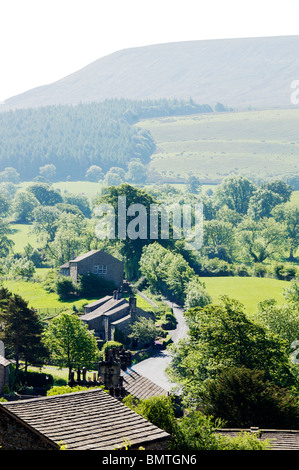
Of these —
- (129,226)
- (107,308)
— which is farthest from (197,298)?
(129,226)

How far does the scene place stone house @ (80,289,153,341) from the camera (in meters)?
80.2

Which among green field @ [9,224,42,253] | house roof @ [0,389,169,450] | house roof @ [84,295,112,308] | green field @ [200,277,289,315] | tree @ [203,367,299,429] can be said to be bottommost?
green field @ [200,277,289,315]

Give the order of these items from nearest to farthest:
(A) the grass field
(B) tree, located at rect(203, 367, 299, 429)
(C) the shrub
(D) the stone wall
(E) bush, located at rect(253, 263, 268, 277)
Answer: (B) tree, located at rect(203, 367, 299, 429) → (A) the grass field → (C) the shrub → (D) the stone wall → (E) bush, located at rect(253, 263, 268, 277)

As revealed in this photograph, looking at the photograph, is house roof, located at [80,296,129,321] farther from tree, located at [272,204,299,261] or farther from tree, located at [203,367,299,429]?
tree, located at [272,204,299,261]

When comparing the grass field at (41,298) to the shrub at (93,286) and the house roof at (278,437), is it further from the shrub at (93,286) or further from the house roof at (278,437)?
the house roof at (278,437)

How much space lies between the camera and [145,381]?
50844mm

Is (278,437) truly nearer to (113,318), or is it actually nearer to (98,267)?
(113,318)

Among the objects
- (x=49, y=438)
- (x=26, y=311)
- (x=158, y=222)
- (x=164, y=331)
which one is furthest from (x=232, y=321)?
(x=158, y=222)

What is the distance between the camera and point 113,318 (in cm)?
8131

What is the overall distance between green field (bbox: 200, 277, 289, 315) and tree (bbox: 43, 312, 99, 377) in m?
37.8

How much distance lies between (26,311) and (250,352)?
26.3 m

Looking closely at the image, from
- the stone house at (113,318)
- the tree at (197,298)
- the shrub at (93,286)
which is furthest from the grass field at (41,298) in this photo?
the stone house at (113,318)

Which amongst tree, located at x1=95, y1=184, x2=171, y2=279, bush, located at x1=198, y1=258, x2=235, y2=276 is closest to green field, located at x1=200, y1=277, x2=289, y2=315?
bush, located at x1=198, y1=258, x2=235, y2=276
